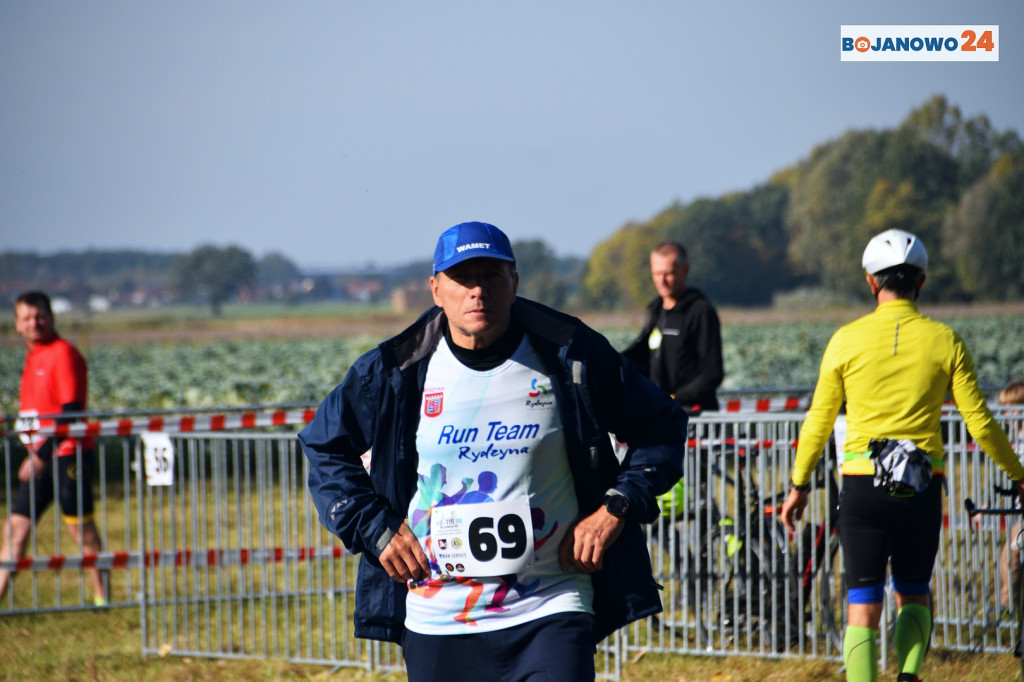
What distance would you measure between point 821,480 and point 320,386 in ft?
65.0

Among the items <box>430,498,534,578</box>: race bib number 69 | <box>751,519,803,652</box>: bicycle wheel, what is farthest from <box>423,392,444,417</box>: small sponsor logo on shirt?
<box>751,519,803,652</box>: bicycle wheel

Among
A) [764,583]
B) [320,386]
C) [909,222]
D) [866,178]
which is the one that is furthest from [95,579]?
[866,178]

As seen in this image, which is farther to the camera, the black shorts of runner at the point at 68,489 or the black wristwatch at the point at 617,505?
the black shorts of runner at the point at 68,489

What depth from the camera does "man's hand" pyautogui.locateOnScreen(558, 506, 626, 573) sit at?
3.06 metres

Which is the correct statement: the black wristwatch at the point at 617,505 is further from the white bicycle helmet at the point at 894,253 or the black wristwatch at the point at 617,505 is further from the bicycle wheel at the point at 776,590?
the bicycle wheel at the point at 776,590

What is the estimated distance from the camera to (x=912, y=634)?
4.55m

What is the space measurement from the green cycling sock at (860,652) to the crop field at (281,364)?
4.90m

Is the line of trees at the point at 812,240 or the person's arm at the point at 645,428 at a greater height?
the line of trees at the point at 812,240

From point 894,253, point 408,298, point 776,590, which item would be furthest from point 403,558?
point 408,298

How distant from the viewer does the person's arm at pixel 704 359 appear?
6.68 meters

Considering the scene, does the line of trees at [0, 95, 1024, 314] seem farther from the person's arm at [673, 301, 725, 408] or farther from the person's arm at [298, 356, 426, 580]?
the person's arm at [298, 356, 426, 580]

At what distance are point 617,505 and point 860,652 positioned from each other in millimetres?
1998

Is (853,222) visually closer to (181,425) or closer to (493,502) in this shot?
(181,425)

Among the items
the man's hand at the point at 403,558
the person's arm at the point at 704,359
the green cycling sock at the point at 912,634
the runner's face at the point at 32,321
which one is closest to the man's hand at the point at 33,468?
the runner's face at the point at 32,321
